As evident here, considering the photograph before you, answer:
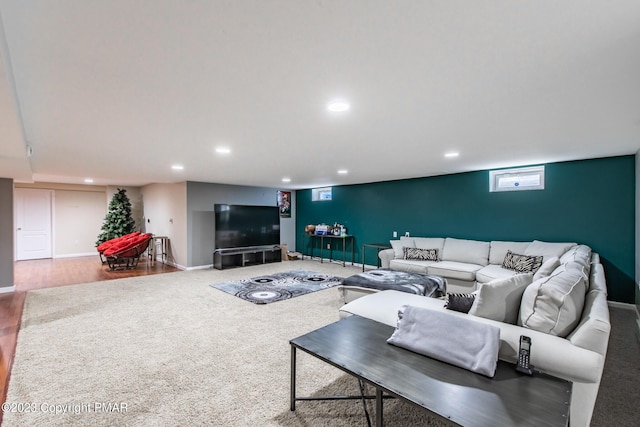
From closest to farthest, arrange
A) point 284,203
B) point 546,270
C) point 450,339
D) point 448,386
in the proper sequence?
point 448,386 < point 450,339 < point 546,270 < point 284,203

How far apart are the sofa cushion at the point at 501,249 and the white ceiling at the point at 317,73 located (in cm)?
192

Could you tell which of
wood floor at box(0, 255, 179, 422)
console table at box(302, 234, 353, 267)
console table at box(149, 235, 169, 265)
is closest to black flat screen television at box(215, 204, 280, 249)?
console table at box(302, 234, 353, 267)

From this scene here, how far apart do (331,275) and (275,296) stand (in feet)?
6.49

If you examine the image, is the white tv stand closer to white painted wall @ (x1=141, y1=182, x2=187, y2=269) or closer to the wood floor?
white painted wall @ (x1=141, y1=182, x2=187, y2=269)

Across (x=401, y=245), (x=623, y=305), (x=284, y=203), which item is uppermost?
(x=284, y=203)

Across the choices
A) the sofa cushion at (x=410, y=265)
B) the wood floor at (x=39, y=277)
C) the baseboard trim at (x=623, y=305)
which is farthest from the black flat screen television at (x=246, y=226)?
the baseboard trim at (x=623, y=305)

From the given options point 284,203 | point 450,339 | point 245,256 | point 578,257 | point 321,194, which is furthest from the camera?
point 284,203

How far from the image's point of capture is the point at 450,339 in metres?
1.79

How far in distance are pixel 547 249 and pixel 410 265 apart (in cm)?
208

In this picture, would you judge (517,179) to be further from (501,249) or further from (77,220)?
(77,220)

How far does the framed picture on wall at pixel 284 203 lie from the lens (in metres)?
9.16

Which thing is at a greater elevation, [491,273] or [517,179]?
[517,179]

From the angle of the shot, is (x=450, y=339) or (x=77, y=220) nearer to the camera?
(x=450, y=339)

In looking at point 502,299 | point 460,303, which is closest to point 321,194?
point 460,303
